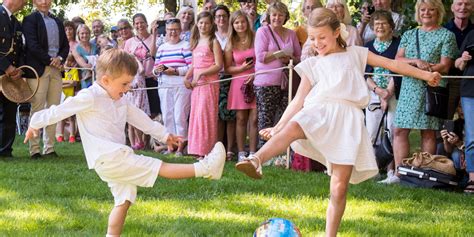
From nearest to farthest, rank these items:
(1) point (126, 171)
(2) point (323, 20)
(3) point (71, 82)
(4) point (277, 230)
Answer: (4) point (277, 230), (1) point (126, 171), (2) point (323, 20), (3) point (71, 82)

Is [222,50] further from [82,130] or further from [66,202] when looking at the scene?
[82,130]

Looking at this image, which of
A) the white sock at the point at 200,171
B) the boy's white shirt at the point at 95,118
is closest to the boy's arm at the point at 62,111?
the boy's white shirt at the point at 95,118

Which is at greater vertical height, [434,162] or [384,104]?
[384,104]

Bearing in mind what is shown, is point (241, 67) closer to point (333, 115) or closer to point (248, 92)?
point (248, 92)

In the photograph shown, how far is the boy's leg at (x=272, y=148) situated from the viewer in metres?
4.88

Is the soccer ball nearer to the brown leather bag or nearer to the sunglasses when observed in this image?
the brown leather bag

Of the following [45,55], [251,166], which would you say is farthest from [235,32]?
[251,166]

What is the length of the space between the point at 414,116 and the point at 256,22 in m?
3.61

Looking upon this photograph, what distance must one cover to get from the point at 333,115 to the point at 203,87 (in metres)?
5.91

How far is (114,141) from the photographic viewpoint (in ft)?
17.3

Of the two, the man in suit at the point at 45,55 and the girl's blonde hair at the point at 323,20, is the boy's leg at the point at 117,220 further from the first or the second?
the man in suit at the point at 45,55

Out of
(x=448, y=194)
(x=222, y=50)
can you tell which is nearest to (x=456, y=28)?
(x=448, y=194)

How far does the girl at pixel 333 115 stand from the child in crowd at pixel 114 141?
51cm

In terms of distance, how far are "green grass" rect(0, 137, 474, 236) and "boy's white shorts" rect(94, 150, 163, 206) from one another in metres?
0.61
